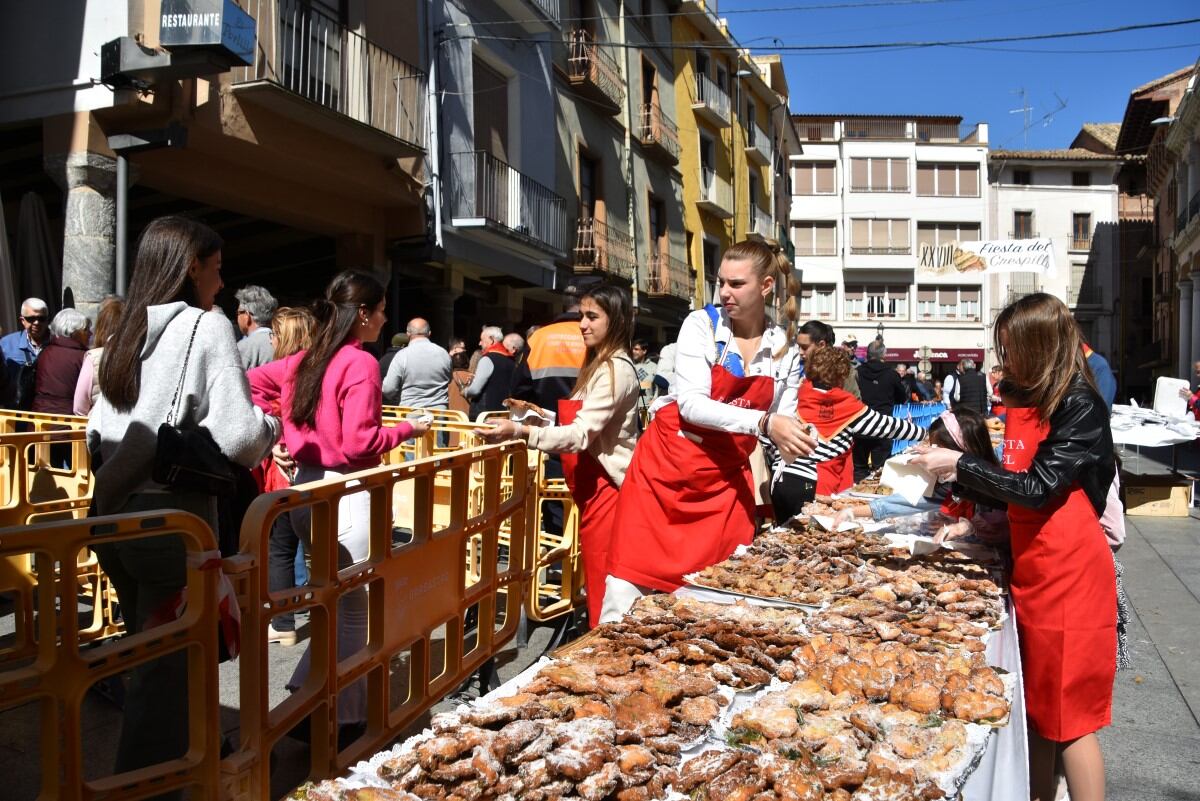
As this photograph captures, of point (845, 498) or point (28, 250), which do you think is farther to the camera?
point (28, 250)

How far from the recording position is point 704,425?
326cm

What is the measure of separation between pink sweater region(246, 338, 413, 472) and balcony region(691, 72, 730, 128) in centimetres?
2473

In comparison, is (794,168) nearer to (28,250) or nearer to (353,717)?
(28,250)

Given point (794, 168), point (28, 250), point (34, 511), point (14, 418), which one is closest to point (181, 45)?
point (28, 250)

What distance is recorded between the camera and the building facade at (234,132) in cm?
888

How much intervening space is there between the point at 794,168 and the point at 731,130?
2295 cm

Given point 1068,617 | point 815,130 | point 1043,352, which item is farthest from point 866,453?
point 815,130

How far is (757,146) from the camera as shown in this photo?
34.5 meters

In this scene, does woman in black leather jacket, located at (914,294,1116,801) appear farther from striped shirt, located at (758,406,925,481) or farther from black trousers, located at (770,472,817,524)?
black trousers, located at (770,472,817,524)

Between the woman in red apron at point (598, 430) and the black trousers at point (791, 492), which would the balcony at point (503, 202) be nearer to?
the black trousers at point (791, 492)

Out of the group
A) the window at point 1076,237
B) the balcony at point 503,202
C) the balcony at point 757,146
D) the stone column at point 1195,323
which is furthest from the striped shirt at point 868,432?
the window at point 1076,237

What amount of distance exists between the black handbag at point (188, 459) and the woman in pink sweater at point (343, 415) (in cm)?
93

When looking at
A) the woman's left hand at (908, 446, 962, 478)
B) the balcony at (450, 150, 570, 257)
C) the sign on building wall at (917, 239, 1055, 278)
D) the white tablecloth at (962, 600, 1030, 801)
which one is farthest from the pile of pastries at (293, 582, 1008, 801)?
the sign on building wall at (917, 239, 1055, 278)

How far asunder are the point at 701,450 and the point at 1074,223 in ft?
181
